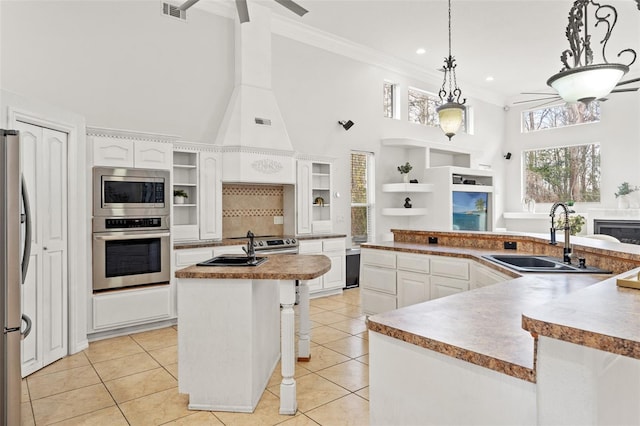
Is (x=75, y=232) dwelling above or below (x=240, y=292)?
above

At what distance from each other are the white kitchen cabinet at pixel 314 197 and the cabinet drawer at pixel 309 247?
26cm

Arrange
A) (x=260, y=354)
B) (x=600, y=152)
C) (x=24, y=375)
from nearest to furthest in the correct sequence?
(x=260, y=354) → (x=24, y=375) → (x=600, y=152)

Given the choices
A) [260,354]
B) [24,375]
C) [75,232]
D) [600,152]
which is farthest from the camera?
[600,152]

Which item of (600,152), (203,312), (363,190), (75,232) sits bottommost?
(203,312)

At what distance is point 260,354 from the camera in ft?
9.42

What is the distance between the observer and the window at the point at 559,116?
8719mm

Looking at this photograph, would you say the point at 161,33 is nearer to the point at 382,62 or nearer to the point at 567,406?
the point at 382,62

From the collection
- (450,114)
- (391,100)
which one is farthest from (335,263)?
(391,100)

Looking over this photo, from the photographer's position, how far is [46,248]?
11.3 feet

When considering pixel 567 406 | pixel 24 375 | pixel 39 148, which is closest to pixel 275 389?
pixel 24 375

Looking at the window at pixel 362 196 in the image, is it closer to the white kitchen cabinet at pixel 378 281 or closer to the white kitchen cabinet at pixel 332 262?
the white kitchen cabinet at pixel 332 262

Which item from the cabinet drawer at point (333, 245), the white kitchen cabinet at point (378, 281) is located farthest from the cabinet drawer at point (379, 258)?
the cabinet drawer at point (333, 245)

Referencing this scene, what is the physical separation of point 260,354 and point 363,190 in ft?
16.1

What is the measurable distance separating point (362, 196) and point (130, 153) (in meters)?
4.18
